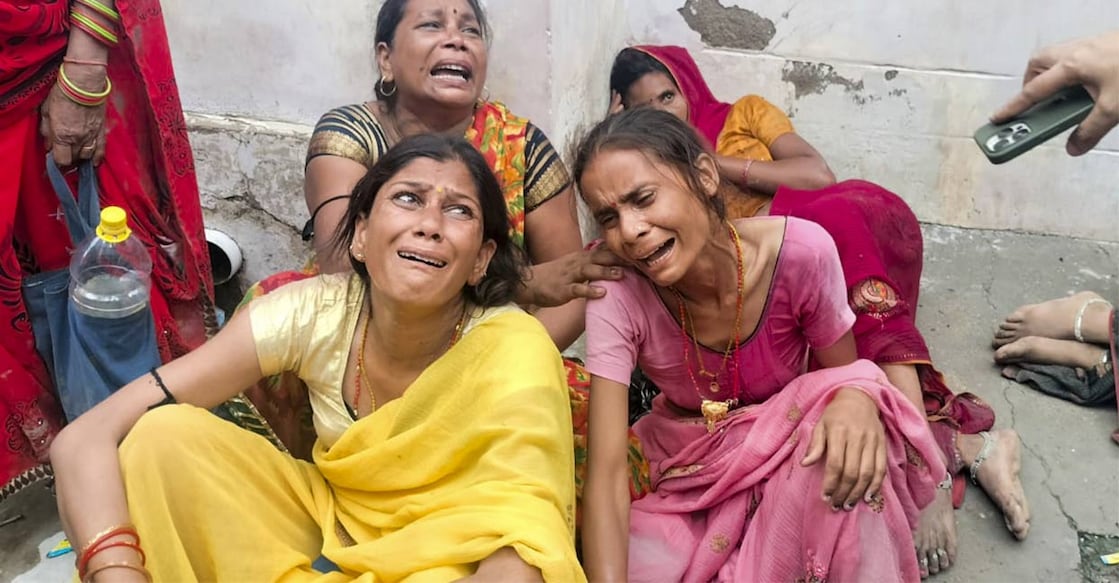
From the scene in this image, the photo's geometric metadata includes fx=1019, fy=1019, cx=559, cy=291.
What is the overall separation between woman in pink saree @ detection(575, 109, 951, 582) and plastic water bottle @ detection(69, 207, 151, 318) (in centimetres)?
135

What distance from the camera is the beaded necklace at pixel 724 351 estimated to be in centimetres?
236

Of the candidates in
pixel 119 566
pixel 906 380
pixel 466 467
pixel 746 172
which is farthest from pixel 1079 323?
pixel 119 566

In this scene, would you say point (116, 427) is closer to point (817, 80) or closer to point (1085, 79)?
point (1085, 79)

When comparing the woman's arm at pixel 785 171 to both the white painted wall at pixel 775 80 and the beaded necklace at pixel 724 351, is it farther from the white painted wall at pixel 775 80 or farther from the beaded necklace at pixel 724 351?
the beaded necklace at pixel 724 351

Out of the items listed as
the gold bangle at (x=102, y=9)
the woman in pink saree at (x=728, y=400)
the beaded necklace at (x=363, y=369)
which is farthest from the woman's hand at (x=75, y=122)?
the woman in pink saree at (x=728, y=400)

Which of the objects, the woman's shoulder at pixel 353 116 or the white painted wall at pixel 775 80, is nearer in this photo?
the woman's shoulder at pixel 353 116

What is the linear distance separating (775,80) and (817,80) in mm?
168

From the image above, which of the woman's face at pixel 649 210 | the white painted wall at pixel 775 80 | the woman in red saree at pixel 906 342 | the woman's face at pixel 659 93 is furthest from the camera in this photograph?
the woman's face at pixel 659 93

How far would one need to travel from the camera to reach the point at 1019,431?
3.06 meters

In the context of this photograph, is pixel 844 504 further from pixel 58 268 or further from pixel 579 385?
pixel 58 268

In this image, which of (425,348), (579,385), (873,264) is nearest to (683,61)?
(873,264)

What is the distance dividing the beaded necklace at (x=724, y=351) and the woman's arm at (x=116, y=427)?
38.0 inches

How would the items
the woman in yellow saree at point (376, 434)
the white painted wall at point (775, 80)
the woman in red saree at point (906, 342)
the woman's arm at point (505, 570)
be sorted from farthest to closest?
the white painted wall at point (775, 80) < the woman in red saree at point (906, 342) < the woman in yellow saree at point (376, 434) < the woman's arm at point (505, 570)

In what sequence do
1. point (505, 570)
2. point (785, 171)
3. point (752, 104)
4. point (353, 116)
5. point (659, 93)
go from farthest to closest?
1. point (752, 104)
2. point (659, 93)
3. point (785, 171)
4. point (353, 116)
5. point (505, 570)
